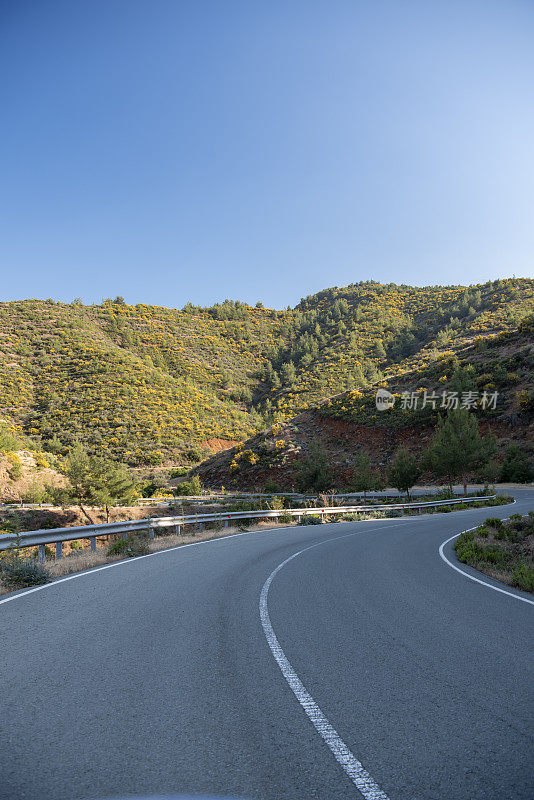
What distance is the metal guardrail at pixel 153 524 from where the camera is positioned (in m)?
10.1

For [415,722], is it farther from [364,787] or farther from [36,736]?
[36,736]

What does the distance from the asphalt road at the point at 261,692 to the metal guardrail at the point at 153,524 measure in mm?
3234

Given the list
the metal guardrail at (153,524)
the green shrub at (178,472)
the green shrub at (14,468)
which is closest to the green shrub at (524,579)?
the metal guardrail at (153,524)

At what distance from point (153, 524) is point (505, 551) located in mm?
10654

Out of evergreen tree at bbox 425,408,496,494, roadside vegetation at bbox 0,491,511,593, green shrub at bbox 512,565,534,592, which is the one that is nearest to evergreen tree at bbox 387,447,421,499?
evergreen tree at bbox 425,408,496,494

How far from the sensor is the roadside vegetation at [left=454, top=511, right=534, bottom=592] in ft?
27.0

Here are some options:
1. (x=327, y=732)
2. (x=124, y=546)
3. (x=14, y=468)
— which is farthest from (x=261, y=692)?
(x=14, y=468)

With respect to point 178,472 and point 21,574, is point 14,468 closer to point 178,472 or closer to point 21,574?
point 178,472

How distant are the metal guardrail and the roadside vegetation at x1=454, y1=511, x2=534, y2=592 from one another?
9.43 meters

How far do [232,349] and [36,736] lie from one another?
105335 millimetres

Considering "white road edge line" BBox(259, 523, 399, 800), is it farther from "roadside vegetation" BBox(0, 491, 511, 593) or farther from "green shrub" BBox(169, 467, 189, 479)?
"green shrub" BBox(169, 467, 189, 479)

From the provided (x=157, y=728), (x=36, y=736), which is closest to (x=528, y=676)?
(x=157, y=728)

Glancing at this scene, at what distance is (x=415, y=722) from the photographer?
3.05m

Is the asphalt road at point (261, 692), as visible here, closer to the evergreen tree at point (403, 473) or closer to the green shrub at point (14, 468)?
the green shrub at point (14, 468)
